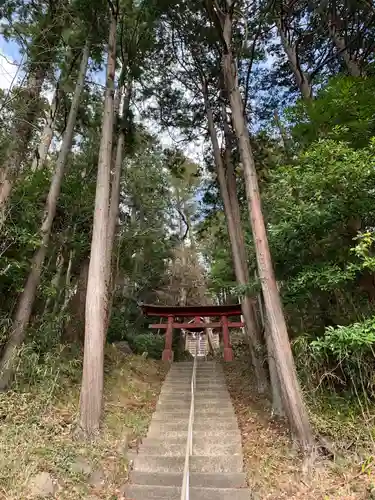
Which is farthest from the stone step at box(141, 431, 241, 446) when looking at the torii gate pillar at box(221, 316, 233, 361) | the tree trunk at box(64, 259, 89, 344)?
the torii gate pillar at box(221, 316, 233, 361)

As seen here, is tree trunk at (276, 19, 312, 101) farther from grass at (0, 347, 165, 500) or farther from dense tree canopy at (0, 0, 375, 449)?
grass at (0, 347, 165, 500)

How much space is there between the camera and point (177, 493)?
346cm

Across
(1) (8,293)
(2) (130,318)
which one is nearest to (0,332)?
(1) (8,293)

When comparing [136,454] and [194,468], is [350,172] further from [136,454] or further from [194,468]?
[136,454]

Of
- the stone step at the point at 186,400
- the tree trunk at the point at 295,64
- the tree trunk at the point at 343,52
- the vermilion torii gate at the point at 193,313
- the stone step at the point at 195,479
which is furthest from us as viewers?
the vermilion torii gate at the point at 193,313

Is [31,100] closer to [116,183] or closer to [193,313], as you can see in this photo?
[116,183]

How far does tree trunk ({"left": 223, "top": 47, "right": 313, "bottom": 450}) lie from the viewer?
399cm

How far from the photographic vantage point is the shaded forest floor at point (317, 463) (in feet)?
10.4

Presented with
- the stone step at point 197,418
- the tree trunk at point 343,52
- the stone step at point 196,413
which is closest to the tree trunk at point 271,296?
the stone step at point 197,418

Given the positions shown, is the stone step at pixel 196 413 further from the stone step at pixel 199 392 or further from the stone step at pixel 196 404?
the stone step at pixel 199 392

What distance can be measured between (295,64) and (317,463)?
27.7 ft

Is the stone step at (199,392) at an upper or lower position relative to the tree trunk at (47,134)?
lower

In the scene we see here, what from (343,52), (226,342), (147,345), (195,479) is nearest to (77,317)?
(195,479)

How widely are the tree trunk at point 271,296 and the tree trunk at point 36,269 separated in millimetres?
3497
